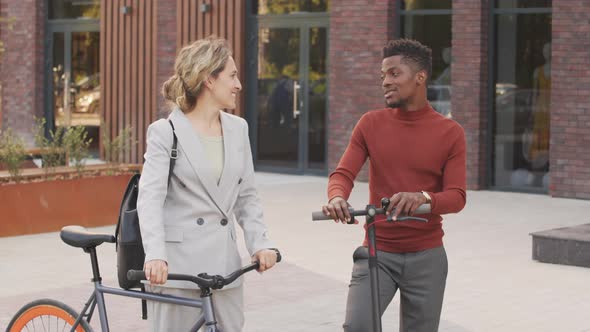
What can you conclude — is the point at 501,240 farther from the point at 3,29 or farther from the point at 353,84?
the point at 3,29

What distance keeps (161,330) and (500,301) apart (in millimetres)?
4564

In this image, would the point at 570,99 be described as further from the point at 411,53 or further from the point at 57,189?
the point at 411,53

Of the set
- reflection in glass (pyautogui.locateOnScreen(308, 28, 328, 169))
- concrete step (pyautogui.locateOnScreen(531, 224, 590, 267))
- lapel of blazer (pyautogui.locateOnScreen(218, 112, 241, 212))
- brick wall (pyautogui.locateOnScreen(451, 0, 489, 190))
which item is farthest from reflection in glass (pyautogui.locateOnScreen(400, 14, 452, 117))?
lapel of blazer (pyautogui.locateOnScreen(218, 112, 241, 212))

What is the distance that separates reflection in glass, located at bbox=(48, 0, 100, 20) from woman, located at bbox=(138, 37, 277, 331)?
18.3m

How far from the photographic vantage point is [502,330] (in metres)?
7.68

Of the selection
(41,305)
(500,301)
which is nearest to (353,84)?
(500,301)

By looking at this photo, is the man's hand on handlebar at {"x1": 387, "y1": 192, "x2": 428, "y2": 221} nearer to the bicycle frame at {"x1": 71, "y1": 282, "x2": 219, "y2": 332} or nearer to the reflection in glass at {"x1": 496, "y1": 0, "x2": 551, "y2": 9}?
the bicycle frame at {"x1": 71, "y1": 282, "x2": 219, "y2": 332}

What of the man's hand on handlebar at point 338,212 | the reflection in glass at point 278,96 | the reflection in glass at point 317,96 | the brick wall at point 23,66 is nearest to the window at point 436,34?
the reflection in glass at point 317,96

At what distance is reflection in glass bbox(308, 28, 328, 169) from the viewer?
19375mm

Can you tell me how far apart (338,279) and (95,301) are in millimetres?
4939

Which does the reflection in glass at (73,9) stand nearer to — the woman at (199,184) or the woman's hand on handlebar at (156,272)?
the woman at (199,184)

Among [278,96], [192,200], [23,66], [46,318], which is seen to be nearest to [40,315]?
[46,318]

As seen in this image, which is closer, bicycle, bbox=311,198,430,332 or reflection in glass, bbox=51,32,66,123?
bicycle, bbox=311,198,430,332

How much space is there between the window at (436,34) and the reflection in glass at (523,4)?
798 millimetres
